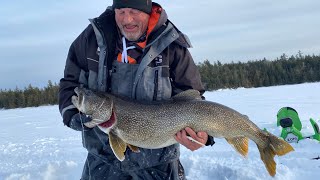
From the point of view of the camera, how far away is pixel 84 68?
3842 millimetres


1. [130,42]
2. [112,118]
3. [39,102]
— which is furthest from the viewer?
[39,102]

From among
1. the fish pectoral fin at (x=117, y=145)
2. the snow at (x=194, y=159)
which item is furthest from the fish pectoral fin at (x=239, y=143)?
the snow at (x=194, y=159)

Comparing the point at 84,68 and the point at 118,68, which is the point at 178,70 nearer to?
the point at 118,68

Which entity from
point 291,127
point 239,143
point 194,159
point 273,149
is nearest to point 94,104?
point 239,143

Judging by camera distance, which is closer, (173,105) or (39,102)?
→ (173,105)

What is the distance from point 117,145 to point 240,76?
720 inches

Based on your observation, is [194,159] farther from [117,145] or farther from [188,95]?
[117,145]

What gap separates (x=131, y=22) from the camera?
3.64 m

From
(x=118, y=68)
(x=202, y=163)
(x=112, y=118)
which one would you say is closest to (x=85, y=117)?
(x=112, y=118)

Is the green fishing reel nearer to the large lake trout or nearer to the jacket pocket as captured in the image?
the large lake trout

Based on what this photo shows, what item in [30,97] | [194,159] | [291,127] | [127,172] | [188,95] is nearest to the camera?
[188,95]

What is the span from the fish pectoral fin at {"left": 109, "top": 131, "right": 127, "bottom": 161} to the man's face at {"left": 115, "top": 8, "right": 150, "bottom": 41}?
2.78 ft

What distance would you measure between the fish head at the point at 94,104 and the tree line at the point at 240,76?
1686cm

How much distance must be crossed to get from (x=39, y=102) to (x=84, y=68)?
17.2 meters
